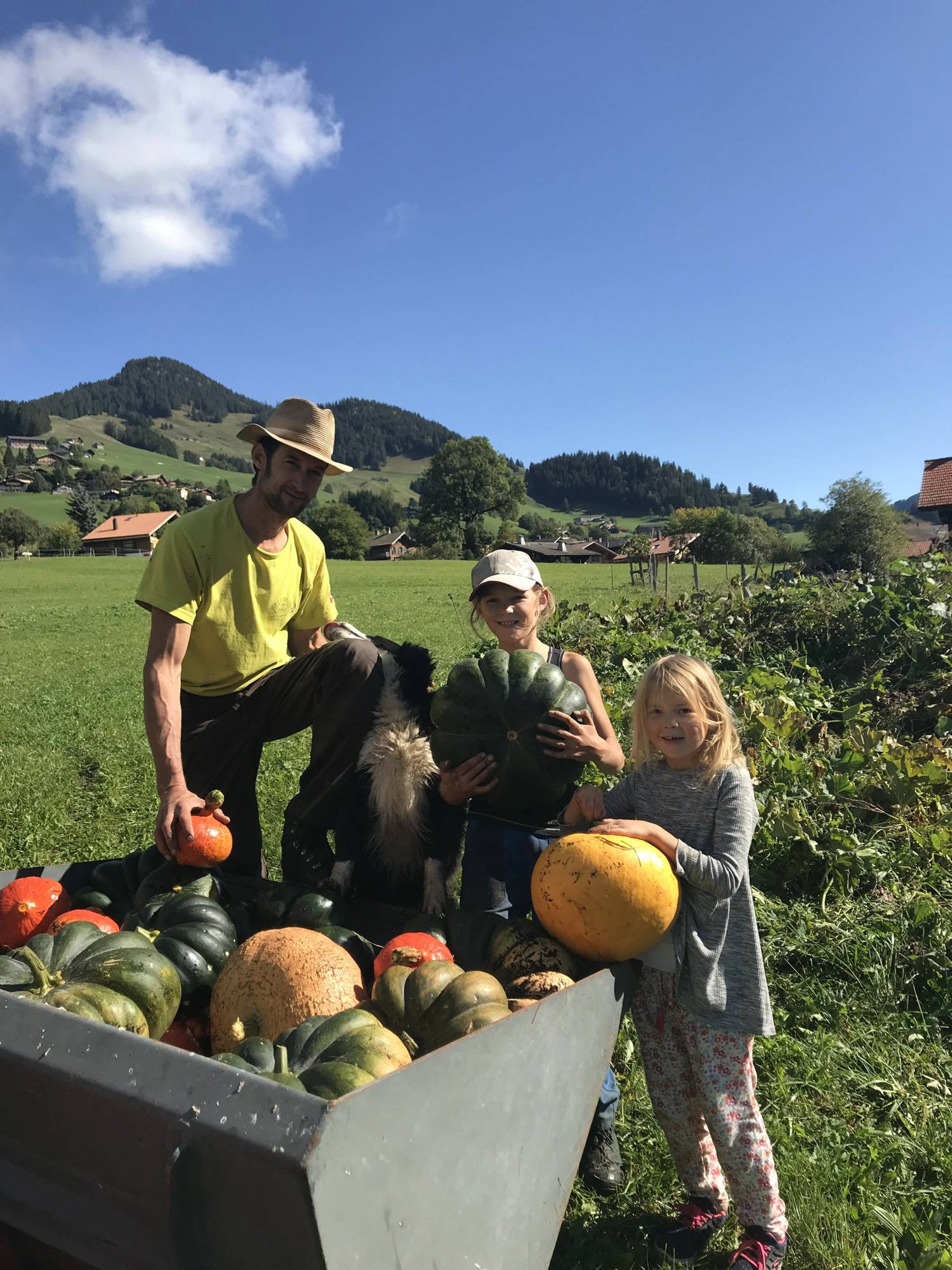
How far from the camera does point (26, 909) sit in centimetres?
282

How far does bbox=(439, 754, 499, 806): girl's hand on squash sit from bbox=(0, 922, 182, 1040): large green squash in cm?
130

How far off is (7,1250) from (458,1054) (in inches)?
49.6

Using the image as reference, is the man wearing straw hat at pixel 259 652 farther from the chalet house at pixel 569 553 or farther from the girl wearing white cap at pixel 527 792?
the chalet house at pixel 569 553

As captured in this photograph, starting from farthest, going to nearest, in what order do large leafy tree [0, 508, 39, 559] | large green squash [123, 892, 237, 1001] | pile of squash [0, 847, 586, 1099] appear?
large leafy tree [0, 508, 39, 559] < large green squash [123, 892, 237, 1001] < pile of squash [0, 847, 586, 1099]

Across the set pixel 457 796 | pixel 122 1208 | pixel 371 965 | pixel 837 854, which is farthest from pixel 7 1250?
pixel 837 854

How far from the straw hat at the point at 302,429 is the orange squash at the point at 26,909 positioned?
221 cm

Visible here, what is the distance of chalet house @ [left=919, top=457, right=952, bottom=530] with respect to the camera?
34.1 metres

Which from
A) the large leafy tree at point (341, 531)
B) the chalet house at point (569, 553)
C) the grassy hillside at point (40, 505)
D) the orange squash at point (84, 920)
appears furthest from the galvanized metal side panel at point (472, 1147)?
the grassy hillside at point (40, 505)

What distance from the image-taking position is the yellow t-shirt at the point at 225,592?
4.03 metres

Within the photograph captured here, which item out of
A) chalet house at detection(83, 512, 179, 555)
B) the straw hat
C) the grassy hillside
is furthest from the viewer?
the grassy hillside

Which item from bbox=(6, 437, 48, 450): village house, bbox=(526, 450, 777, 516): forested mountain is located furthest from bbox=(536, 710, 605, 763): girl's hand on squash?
bbox=(6, 437, 48, 450): village house

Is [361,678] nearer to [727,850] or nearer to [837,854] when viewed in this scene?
[727,850]

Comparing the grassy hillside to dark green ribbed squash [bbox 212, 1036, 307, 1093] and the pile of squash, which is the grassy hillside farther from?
dark green ribbed squash [bbox 212, 1036, 307, 1093]

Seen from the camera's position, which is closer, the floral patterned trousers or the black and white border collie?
the floral patterned trousers
